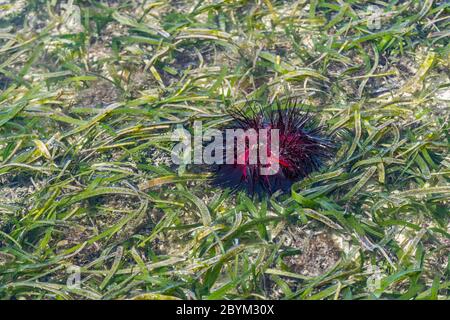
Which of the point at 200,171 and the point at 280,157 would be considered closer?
the point at 280,157

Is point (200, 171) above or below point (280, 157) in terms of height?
below
